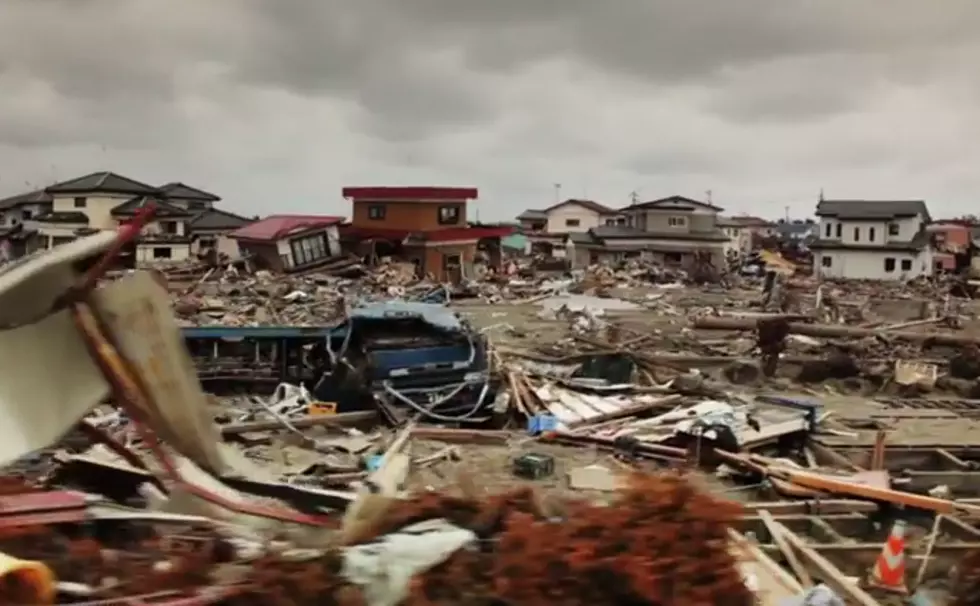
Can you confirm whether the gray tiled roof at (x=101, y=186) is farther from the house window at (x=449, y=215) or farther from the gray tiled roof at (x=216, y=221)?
the house window at (x=449, y=215)

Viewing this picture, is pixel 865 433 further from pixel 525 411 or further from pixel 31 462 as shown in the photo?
pixel 31 462

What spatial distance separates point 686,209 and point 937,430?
37146 millimetres

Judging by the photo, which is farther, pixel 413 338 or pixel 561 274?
pixel 561 274

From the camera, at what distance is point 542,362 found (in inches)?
666

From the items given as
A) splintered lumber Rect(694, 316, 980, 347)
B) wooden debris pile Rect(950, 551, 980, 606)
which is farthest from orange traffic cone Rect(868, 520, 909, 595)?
splintered lumber Rect(694, 316, 980, 347)

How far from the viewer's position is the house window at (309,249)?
129 feet

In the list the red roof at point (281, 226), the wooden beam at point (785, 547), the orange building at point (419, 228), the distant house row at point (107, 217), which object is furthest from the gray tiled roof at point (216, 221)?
the wooden beam at point (785, 547)

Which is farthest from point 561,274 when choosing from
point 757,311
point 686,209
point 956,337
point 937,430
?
point 937,430

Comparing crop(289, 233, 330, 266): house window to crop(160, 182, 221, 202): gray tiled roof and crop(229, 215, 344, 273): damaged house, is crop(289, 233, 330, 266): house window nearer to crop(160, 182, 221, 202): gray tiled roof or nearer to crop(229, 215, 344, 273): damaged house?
crop(229, 215, 344, 273): damaged house

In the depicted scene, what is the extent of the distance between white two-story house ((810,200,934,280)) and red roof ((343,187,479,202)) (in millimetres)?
19547

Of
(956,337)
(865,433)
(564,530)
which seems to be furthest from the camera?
(956,337)

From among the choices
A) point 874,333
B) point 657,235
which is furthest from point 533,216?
point 874,333

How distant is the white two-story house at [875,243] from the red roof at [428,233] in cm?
1849

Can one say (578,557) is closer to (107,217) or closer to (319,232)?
(319,232)
